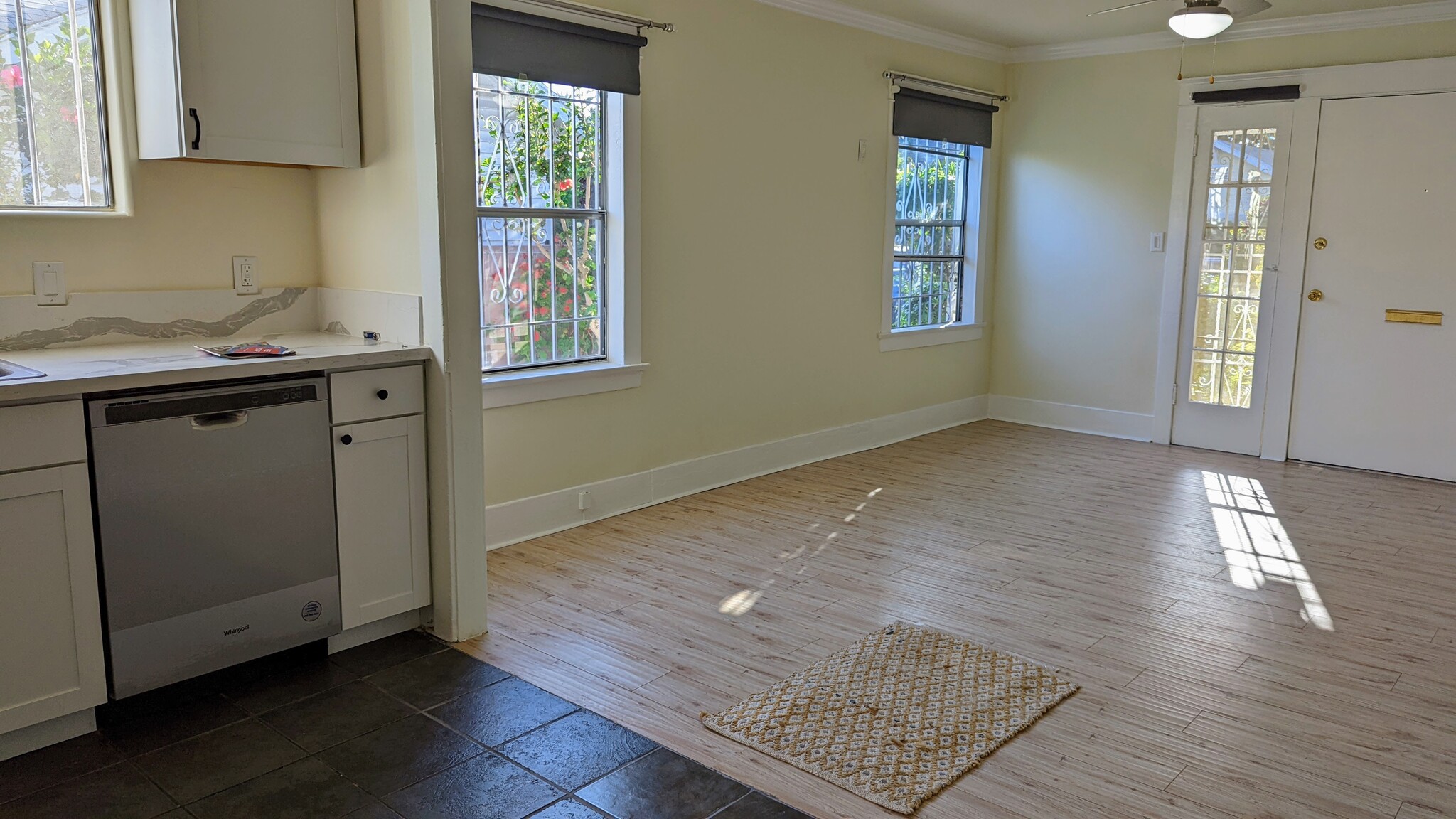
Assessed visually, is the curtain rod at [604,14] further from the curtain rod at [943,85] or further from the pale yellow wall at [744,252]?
the curtain rod at [943,85]

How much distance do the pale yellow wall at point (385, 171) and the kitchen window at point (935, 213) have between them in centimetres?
343

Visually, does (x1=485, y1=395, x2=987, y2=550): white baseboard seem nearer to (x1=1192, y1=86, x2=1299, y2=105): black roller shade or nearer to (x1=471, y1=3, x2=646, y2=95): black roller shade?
(x1=471, y1=3, x2=646, y2=95): black roller shade

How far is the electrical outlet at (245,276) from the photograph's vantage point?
321cm

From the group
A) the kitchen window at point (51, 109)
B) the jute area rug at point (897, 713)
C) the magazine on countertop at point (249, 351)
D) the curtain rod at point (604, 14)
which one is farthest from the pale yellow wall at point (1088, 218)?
the kitchen window at point (51, 109)

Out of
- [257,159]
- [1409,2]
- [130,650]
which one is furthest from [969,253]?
[130,650]

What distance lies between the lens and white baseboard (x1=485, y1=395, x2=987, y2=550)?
4.12 metres

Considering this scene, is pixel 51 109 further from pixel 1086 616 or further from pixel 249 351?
pixel 1086 616

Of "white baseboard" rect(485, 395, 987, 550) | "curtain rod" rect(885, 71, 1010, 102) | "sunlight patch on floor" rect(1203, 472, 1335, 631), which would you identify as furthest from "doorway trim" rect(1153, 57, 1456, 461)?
"white baseboard" rect(485, 395, 987, 550)

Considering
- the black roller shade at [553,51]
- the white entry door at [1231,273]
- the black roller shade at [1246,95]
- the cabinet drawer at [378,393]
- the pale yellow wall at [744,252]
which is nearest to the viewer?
the cabinet drawer at [378,393]

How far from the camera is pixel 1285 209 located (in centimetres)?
564

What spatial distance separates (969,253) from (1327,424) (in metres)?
2.38

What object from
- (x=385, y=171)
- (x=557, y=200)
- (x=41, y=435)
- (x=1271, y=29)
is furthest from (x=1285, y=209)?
(x=41, y=435)

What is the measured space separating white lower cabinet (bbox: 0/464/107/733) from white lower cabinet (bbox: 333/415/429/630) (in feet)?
2.13

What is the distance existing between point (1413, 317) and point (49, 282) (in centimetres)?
613
